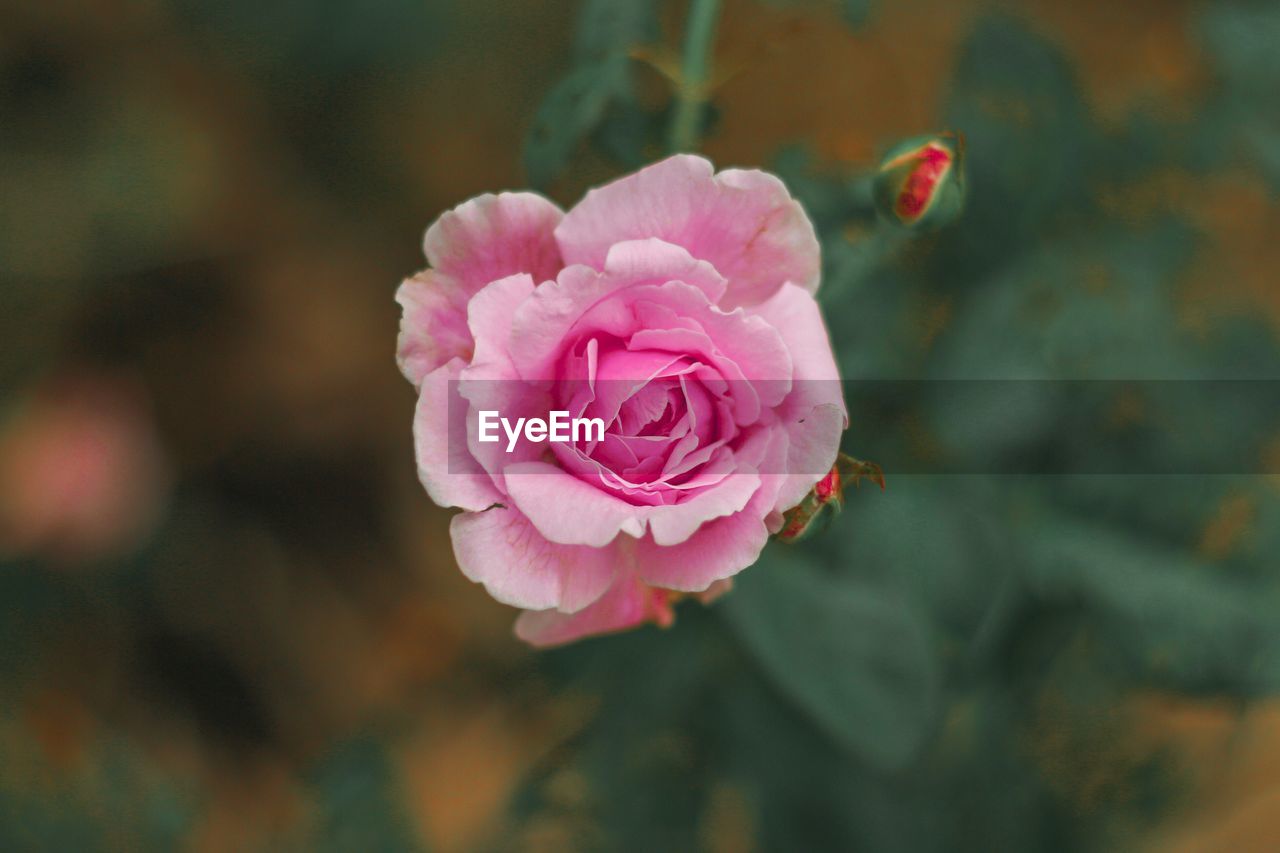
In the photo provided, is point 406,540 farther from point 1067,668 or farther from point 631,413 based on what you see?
point 631,413

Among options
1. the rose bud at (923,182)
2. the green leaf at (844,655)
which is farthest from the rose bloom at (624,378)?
the green leaf at (844,655)

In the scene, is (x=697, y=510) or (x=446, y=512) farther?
(x=446, y=512)

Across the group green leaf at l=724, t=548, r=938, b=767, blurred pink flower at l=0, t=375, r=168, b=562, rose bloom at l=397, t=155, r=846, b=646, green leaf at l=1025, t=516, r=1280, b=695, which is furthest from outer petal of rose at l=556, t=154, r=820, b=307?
blurred pink flower at l=0, t=375, r=168, b=562

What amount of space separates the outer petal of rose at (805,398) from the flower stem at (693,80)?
31 centimetres

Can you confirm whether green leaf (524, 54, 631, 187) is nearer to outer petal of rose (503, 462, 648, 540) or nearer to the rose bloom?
the rose bloom

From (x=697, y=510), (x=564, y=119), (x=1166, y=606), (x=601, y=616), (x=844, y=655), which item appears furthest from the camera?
(x=1166, y=606)

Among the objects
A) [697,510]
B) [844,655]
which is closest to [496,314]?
[697,510]

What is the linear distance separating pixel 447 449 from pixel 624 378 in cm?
12

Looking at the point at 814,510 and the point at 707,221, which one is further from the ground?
the point at 707,221

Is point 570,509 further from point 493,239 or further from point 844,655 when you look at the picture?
point 844,655

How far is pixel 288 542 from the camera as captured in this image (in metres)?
1.72

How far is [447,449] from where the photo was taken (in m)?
0.68

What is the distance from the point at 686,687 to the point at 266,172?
3.51ft

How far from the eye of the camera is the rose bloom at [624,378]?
665 mm
